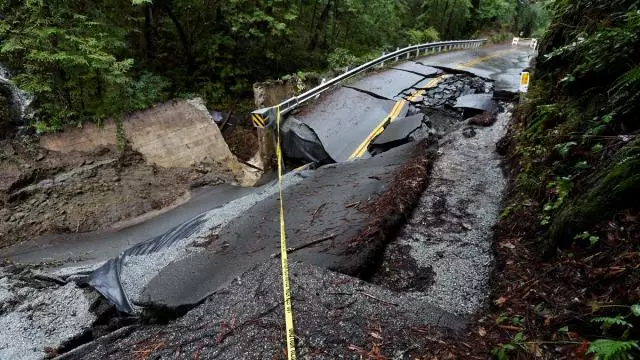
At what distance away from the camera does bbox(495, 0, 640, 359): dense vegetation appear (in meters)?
2.66

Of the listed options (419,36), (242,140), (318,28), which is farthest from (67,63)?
(419,36)

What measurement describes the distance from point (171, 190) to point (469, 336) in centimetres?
900

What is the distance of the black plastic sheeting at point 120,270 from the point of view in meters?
4.74

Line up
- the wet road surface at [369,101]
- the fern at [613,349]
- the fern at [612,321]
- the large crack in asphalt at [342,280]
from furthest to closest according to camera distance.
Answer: the wet road surface at [369,101] < the large crack in asphalt at [342,280] < the fern at [612,321] < the fern at [613,349]

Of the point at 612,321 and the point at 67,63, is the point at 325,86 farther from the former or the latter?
the point at 612,321

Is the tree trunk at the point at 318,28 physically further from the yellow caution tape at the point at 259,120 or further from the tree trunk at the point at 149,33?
the yellow caution tape at the point at 259,120

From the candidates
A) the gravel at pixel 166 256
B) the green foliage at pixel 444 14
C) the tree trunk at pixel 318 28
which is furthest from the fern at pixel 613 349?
the green foliage at pixel 444 14

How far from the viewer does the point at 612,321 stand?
7.65 ft

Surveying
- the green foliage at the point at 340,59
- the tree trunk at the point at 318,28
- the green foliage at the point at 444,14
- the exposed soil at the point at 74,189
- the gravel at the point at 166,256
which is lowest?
the exposed soil at the point at 74,189

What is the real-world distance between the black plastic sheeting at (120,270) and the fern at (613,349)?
14.9 feet

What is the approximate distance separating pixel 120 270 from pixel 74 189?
5.65 metres

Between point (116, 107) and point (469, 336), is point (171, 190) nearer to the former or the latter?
point (116, 107)

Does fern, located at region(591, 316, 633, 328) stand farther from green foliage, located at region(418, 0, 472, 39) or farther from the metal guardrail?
green foliage, located at region(418, 0, 472, 39)

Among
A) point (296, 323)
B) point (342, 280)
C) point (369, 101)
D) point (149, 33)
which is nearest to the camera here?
point (296, 323)
